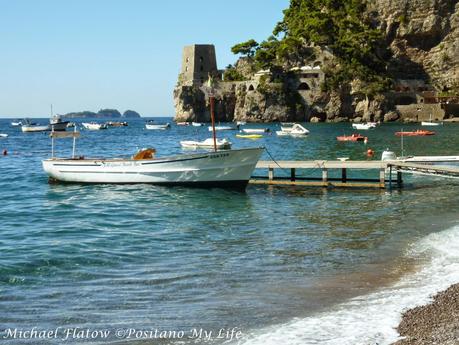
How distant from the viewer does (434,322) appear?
9484 millimetres

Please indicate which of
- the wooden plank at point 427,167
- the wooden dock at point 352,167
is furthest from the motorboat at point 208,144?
the wooden plank at point 427,167

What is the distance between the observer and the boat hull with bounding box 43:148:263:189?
29141mm

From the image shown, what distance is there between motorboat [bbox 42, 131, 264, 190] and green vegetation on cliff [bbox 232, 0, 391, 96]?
92310 mm

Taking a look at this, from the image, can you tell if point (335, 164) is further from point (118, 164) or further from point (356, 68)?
point (356, 68)

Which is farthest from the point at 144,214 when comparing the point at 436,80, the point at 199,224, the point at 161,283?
the point at 436,80

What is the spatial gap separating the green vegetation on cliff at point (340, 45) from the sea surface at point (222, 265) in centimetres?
9574

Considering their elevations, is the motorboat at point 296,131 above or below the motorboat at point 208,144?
above

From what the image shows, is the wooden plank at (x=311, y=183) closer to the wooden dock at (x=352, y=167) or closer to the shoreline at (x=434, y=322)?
the wooden dock at (x=352, y=167)

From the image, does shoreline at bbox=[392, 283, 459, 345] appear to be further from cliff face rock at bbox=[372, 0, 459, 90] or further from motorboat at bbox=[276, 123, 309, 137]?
cliff face rock at bbox=[372, 0, 459, 90]

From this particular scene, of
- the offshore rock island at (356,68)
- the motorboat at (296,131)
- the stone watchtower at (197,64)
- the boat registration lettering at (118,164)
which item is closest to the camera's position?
the boat registration lettering at (118,164)

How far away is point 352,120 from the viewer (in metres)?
119

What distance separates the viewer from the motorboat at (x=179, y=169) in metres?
29.1

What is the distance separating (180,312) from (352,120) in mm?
112120

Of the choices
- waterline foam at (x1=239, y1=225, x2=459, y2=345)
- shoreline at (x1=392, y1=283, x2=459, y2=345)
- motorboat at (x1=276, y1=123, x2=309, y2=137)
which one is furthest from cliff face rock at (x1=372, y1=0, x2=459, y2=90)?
shoreline at (x1=392, y1=283, x2=459, y2=345)
